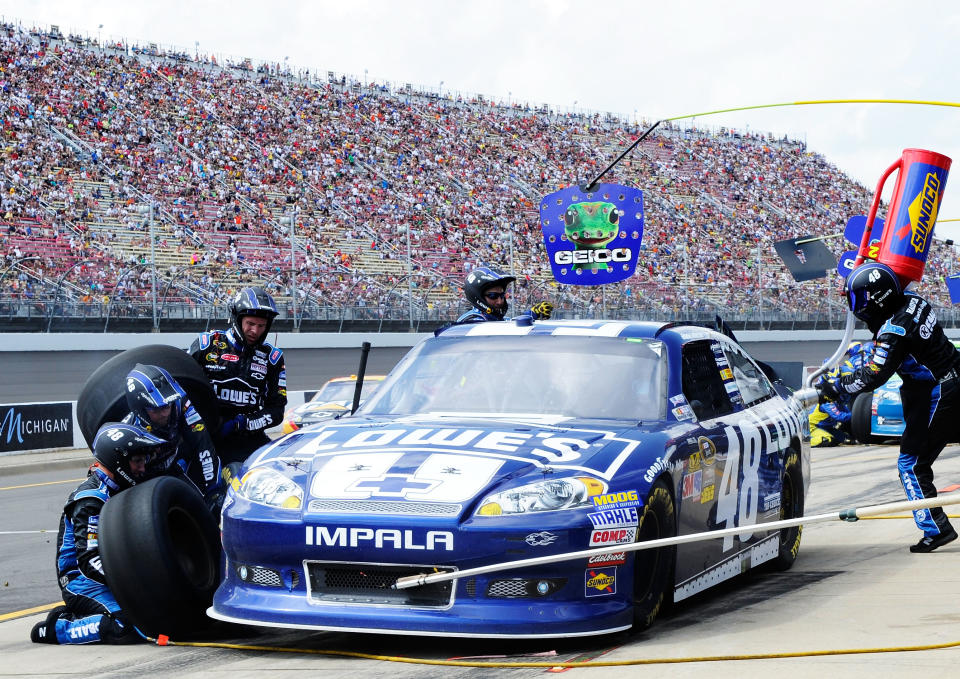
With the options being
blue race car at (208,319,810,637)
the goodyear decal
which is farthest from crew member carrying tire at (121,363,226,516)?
the goodyear decal

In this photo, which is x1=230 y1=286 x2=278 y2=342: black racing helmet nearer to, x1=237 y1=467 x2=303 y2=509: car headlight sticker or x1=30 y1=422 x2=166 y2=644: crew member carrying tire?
x1=30 y1=422 x2=166 y2=644: crew member carrying tire

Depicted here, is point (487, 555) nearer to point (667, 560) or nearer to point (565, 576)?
point (565, 576)

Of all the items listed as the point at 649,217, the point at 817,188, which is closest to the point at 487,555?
the point at 649,217

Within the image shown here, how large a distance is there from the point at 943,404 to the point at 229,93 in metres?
41.6

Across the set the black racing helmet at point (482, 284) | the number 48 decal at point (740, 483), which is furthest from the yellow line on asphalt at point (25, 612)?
the number 48 decal at point (740, 483)

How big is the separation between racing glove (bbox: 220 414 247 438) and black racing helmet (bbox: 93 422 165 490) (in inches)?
60.6

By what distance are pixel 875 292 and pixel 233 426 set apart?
3.99 metres

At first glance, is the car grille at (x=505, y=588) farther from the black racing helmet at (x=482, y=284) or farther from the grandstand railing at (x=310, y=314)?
the grandstand railing at (x=310, y=314)

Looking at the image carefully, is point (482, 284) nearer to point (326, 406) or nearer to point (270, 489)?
point (270, 489)

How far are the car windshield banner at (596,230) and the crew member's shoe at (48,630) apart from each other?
12.5 m

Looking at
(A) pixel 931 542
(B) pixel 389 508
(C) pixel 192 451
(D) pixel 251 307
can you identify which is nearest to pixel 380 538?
(B) pixel 389 508

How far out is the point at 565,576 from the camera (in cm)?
488

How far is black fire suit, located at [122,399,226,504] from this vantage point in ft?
20.2

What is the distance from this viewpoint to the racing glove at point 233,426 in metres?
7.40
